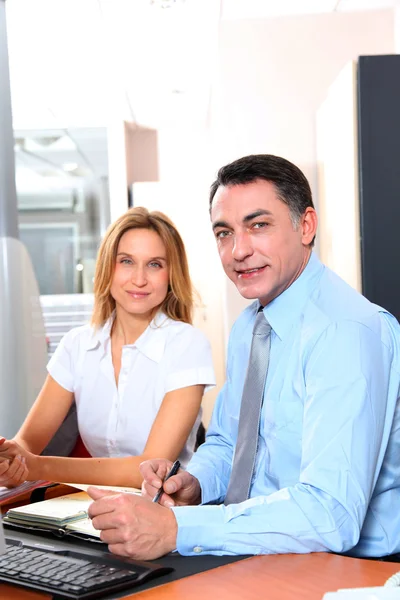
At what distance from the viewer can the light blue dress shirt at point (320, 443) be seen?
3.78 feet

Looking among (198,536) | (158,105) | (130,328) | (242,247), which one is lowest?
(198,536)

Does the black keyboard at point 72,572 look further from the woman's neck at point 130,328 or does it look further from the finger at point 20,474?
the woman's neck at point 130,328

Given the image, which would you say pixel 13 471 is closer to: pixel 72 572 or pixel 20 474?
pixel 20 474

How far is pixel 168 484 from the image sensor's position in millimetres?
1436

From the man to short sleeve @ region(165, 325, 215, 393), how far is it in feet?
1.16

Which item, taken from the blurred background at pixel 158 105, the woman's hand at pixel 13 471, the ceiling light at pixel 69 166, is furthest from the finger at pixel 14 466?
the ceiling light at pixel 69 166

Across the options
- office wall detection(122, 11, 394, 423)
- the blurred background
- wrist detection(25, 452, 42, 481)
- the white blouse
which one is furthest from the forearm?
office wall detection(122, 11, 394, 423)

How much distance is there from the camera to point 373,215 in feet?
9.93

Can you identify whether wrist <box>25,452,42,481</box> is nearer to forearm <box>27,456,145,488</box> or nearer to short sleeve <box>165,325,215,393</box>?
forearm <box>27,456,145,488</box>

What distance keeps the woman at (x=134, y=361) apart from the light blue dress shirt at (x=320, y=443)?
48cm

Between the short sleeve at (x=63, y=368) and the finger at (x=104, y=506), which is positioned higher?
the short sleeve at (x=63, y=368)

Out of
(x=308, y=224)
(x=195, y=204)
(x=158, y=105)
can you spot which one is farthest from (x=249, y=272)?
(x=195, y=204)

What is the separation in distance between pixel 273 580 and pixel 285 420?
0.40 meters

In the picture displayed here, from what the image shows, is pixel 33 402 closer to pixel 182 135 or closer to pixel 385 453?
pixel 385 453
